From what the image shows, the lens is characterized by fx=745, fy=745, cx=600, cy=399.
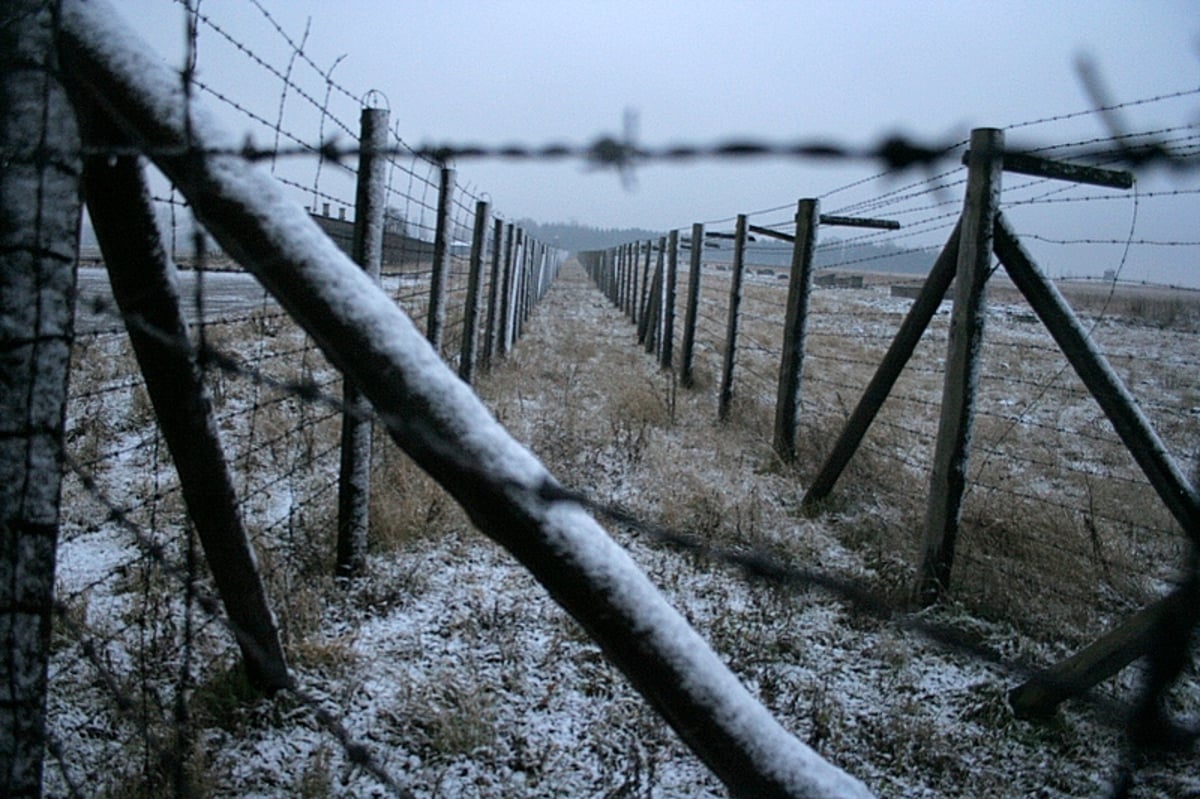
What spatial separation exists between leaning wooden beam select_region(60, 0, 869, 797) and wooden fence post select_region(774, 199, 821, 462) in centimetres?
469

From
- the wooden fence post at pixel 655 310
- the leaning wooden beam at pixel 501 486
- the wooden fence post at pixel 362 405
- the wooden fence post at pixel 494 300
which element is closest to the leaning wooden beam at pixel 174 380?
the leaning wooden beam at pixel 501 486

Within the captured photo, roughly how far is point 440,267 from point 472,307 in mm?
2160

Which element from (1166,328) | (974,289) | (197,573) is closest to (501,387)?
(197,573)

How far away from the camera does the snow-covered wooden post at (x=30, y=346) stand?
3.97ft

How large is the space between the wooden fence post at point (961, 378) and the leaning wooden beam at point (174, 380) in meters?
2.81

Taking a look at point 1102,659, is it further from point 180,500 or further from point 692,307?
point 692,307

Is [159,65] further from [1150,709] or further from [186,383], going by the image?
[1150,709]

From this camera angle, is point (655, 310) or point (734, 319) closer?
point (734, 319)

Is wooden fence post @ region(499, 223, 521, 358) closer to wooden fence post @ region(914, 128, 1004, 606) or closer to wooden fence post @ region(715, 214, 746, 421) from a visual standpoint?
wooden fence post @ region(715, 214, 746, 421)

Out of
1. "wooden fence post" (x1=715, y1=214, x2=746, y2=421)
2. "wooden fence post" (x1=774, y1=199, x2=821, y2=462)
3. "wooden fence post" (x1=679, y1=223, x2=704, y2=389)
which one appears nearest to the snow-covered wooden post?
"wooden fence post" (x1=774, y1=199, x2=821, y2=462)

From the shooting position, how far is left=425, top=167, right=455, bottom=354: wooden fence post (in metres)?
4.53

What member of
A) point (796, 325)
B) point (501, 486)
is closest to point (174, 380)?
point (501, 486)

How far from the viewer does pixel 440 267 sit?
4.52 m

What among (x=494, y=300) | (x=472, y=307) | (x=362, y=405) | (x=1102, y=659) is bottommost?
(x=1102, y=659)
